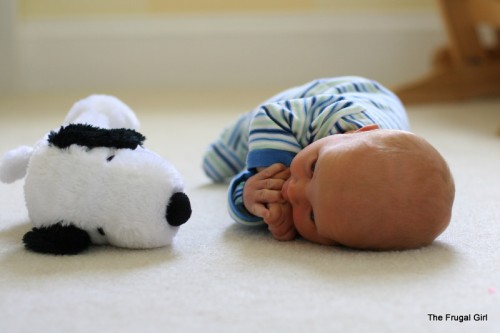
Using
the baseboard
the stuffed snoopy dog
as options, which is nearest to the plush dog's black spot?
the stuffed snoopy dog

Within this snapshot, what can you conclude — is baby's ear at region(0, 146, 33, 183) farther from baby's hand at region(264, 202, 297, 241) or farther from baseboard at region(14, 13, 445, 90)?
baseboard at region(14, 13, 445, 90)

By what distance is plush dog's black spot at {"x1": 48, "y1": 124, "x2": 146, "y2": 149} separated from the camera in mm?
834

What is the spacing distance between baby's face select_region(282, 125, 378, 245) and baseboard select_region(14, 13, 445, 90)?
161 cm

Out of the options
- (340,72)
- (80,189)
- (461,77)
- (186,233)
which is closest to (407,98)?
(461,77)

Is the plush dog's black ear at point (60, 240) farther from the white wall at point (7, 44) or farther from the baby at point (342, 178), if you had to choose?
the white wall at point (7, 44)

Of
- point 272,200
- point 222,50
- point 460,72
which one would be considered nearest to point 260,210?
point 272,200

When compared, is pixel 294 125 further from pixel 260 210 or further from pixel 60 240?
pixel 60 240

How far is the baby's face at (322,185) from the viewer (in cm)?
78

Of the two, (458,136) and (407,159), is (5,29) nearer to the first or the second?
(458,136)

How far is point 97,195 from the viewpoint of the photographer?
0.81 m

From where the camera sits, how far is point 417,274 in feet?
2.48

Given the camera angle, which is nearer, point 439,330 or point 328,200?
point 439,330

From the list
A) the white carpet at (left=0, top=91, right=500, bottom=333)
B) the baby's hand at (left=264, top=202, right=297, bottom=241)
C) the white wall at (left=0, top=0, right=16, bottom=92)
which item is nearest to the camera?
the white carpet at (left=0, top=91, right=500, bottom=333)

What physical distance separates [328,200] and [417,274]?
0.39 feet
